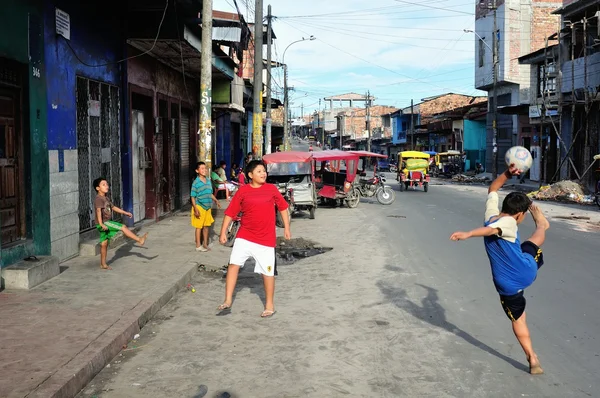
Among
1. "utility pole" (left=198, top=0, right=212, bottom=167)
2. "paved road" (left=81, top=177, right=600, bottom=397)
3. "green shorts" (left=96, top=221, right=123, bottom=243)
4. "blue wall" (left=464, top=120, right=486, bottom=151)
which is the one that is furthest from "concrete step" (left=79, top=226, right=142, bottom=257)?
"blue wall" (left=464, top=120, right=486, bottom=151)

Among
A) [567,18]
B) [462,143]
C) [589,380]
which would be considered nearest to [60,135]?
[589,380]

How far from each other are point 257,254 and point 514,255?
286 centimetres

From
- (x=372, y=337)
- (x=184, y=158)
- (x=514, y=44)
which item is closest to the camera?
(x=372, y=337)

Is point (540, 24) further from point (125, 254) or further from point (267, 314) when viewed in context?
point (267, 314)

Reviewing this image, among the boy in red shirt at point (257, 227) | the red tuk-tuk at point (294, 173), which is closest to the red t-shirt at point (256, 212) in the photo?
the boy in red shirt at point (257, 227)

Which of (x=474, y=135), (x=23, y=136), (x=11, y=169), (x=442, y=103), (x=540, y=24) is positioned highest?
(x=540, y=24)

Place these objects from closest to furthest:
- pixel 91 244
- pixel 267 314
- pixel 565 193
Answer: pixel 267 314, pixel 91 244, pixel 565 193

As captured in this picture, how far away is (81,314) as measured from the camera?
244 inches

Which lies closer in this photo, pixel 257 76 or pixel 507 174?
pixel 507 174

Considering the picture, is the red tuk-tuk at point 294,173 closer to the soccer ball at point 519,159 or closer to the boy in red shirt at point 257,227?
the boy in red shirt at point 257,227

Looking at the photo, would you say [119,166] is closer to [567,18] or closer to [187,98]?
[187,98]

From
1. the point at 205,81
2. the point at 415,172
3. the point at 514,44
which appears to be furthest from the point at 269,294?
the point at 514,44

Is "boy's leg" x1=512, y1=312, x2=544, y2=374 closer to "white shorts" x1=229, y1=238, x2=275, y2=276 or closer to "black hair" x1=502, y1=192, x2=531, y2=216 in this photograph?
"black hair" x1=502, y1=192, x2=531, y2=216

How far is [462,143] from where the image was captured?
53969 mm
